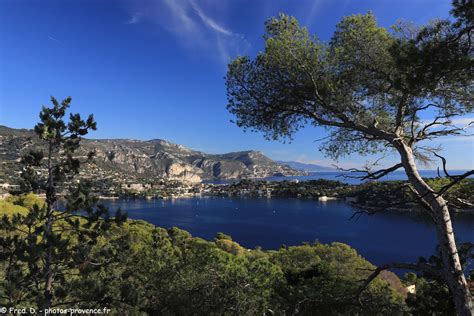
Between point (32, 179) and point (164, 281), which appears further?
point (164, 281)

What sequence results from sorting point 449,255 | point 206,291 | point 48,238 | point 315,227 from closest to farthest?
point 48,238, point 449,255, point 206,291, point 315,227

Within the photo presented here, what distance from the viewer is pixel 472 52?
5.54 m

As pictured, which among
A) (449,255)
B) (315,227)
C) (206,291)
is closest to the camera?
(449,255)

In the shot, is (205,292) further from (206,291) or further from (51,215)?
(51,215)

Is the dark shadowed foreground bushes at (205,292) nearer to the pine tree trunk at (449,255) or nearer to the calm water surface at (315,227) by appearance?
the pine tree trunk at (449,255)

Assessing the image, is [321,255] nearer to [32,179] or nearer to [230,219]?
[32,179]

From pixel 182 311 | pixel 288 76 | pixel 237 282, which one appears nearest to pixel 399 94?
pixel 288 76

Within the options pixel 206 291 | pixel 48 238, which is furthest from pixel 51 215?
pixel 206 291

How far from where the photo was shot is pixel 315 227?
76.7m

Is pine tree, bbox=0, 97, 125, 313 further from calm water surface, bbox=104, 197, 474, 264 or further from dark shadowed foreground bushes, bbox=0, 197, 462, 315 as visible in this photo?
calm water surface, bbox=104, 197, 474, 264

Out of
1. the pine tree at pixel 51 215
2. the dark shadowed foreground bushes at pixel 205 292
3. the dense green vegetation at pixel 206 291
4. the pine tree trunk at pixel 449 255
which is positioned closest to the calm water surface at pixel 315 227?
the dense green vegetation at pixel 206 291

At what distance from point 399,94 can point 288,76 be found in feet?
7.78

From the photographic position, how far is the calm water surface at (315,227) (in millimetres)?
57688

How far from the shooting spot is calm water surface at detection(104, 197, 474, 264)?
2271 inches
